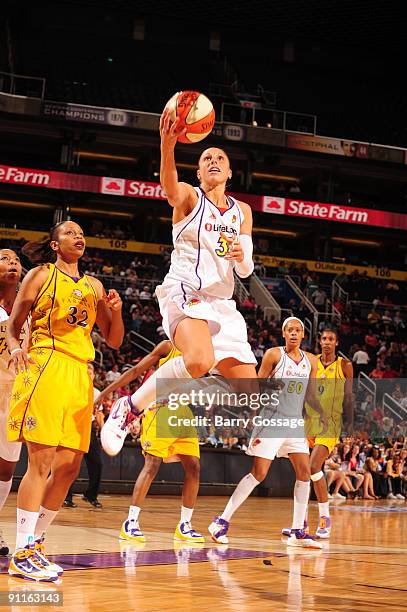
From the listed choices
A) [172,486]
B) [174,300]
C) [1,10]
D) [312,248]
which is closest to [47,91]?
[1,10]

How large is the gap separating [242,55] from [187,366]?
33.3 metres

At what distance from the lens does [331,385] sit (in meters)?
10.1

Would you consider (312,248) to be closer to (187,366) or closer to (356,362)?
(356,362)

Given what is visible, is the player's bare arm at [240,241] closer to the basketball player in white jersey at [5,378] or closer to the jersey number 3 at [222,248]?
the jersey number 3 at [222,248]

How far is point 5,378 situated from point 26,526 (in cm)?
139

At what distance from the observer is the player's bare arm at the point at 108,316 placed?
5742 millimetres

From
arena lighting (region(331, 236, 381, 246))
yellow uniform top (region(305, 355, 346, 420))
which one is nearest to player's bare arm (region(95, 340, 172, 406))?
yellow uniform top (region(305, 355, 346, 420))

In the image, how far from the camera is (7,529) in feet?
27.1

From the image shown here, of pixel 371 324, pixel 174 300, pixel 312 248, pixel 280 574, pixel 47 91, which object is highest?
pixel 47 91

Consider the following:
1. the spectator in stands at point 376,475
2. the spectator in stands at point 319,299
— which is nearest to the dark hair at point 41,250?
the spectator in stands at point 376,475

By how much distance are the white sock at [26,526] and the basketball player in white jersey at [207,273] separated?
0.98 m

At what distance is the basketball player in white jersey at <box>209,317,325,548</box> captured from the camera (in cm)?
861

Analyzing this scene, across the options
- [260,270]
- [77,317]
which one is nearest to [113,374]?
[260,270]

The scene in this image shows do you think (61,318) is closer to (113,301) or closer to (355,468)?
(113,301)
